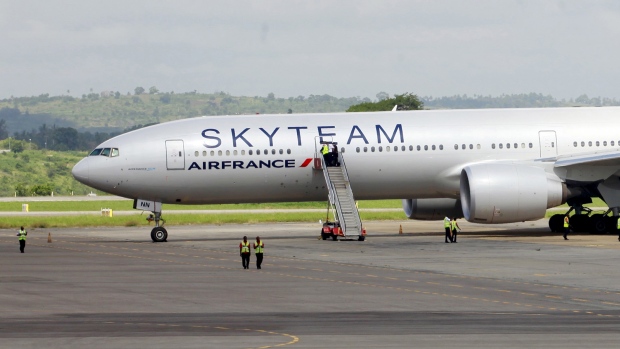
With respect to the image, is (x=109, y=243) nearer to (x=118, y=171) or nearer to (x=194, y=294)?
(x=118, y=171)

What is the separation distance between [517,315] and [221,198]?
26.2 meters

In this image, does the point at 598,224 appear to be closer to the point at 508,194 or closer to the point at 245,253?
Result: the point at 508,194

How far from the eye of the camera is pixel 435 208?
51.9 m

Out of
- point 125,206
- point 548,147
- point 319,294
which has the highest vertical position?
point 548,147

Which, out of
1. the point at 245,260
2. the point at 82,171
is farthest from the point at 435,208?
the point at 245,260

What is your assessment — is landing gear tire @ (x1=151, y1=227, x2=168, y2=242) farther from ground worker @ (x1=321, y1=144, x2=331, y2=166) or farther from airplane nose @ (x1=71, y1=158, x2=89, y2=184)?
ground worker @ (x1=321, y1=144, x2=331, y2=166)

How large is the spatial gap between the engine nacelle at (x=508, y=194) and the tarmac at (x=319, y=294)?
1.22m

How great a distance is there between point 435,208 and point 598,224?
25.0 feet

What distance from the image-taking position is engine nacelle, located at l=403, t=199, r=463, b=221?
51.7 meters

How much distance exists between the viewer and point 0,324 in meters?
22.6

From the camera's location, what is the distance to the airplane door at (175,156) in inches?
1859

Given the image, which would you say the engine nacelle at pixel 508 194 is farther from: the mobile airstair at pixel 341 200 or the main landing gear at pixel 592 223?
the mobile airstair at pixel 341 200

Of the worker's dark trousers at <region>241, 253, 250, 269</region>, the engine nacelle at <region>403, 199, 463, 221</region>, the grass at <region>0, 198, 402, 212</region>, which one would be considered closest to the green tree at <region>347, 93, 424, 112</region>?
the grass at <region>0, 198, 402, 212</region>

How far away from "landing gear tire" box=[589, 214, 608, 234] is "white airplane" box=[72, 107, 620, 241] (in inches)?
2.7
